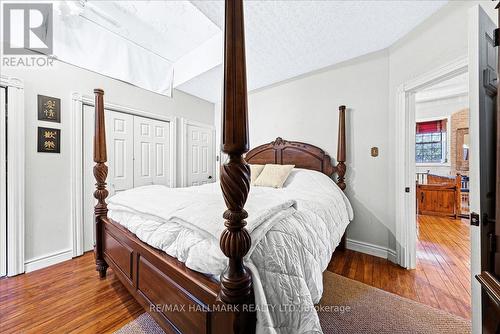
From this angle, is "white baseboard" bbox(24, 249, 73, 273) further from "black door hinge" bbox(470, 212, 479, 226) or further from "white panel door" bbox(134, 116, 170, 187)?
"black door hinge" bbox(470, 212, 479, 226)

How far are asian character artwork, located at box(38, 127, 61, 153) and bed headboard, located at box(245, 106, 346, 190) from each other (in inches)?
101

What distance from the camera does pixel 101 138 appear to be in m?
2.00

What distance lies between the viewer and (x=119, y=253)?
1.75m

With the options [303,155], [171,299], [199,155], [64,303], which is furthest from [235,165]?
[199,155]

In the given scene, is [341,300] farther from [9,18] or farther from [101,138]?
[9,18]

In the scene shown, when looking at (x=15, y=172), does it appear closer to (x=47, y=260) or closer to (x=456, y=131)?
(x=47, y=260)

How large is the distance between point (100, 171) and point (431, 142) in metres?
7.53

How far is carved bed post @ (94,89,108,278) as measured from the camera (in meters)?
1.99

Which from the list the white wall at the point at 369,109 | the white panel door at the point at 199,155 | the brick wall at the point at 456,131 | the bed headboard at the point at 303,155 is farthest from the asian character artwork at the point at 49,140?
the brick wall at the point at 456,131

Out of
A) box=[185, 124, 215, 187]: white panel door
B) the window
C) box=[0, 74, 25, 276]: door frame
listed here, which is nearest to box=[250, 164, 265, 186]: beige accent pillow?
box=[185, 124, 215, 187]: white panel door

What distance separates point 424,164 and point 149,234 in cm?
717

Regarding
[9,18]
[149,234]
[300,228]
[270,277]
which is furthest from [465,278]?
[9,18]

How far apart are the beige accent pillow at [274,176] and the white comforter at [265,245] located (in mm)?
1203

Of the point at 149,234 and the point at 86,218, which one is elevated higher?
the point at 149,234
